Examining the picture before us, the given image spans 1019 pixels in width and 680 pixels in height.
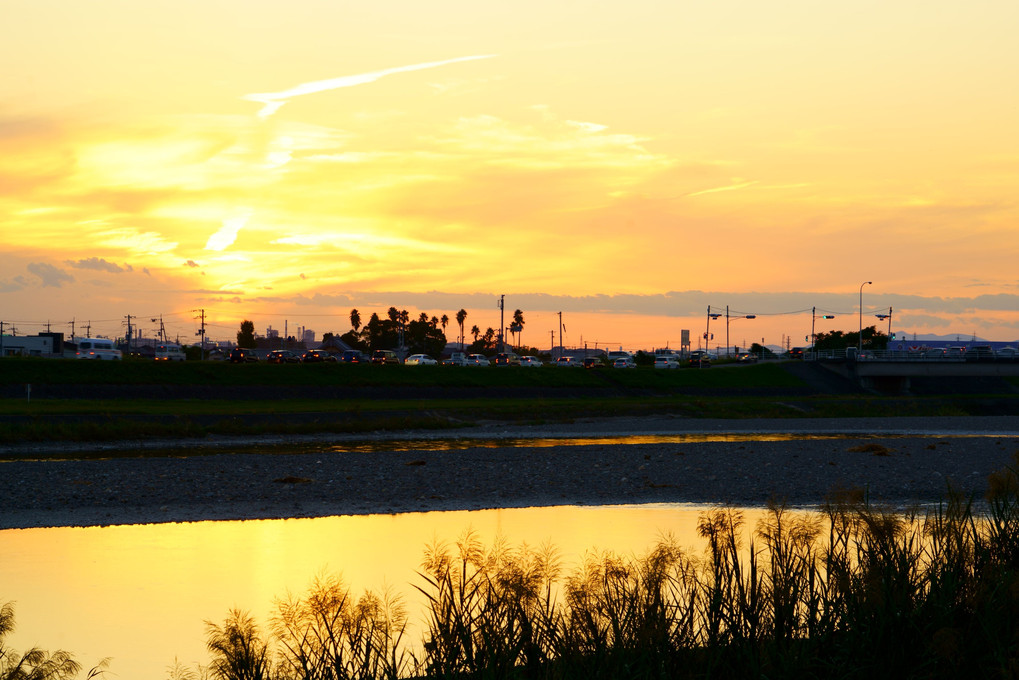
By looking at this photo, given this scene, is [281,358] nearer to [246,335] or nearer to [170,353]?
[170,353]

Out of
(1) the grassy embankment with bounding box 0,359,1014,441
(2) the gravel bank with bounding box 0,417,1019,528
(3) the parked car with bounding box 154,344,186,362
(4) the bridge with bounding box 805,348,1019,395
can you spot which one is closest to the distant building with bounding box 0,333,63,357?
(3) the parked car with bounding box 154,344,186,362

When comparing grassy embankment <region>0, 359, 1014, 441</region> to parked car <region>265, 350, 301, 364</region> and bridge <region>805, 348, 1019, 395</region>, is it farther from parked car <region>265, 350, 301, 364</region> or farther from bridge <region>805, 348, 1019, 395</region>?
parked car <region>265, 350, 301, 364</region>

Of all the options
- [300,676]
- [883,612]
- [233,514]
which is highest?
[883,612]

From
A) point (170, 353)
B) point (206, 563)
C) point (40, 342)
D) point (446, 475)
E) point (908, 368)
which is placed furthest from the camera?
point (40, 342)

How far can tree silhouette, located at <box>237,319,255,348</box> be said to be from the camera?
639ft

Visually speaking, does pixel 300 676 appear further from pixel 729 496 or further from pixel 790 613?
pixel 729 496

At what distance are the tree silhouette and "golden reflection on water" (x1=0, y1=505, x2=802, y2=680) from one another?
178 metres

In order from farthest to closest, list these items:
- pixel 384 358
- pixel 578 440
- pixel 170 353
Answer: pixel 170 353 → pixel 384 358 → pixel 578 440

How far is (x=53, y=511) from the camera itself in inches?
943

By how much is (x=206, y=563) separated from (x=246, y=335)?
184 meters

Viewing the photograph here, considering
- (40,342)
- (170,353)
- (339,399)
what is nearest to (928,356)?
(339,399)

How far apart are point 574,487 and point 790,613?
20450 millimetres

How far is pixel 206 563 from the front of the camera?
58.7 feet

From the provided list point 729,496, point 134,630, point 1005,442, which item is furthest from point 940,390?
point 134,630
